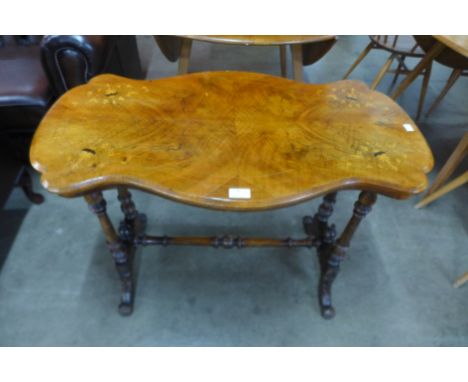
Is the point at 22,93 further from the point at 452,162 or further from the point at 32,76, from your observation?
the point at 452,162

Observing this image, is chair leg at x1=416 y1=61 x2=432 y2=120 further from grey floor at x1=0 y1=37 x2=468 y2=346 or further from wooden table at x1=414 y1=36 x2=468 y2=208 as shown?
grey floor at x1=0 y1=37 x2=468 y2=346

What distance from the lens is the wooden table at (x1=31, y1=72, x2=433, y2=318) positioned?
2.37 ft

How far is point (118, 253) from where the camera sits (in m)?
1.09

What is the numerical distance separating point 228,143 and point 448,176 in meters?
1.28

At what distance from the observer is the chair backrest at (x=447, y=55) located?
167cm

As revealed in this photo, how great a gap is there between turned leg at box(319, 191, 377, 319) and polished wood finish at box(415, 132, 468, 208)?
68cm

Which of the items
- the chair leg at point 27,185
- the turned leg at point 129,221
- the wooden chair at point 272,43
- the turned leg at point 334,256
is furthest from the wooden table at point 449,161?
the chair leg at point 27,185

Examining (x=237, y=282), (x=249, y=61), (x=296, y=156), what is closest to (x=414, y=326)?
(x=237, y=282)

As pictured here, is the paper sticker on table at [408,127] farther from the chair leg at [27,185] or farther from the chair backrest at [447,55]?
the chair leg at [27,185]

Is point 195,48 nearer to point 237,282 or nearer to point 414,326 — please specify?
point 237,282

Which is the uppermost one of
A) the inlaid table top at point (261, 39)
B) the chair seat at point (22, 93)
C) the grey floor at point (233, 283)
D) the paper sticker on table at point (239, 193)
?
the inlaid table top at point (261, 39)

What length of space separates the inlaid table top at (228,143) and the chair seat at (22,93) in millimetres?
511

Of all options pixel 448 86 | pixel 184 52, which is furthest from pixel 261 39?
pixel 448 86

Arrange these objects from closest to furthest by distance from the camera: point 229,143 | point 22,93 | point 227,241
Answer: point 229,143
point 227,241
point 22,93
